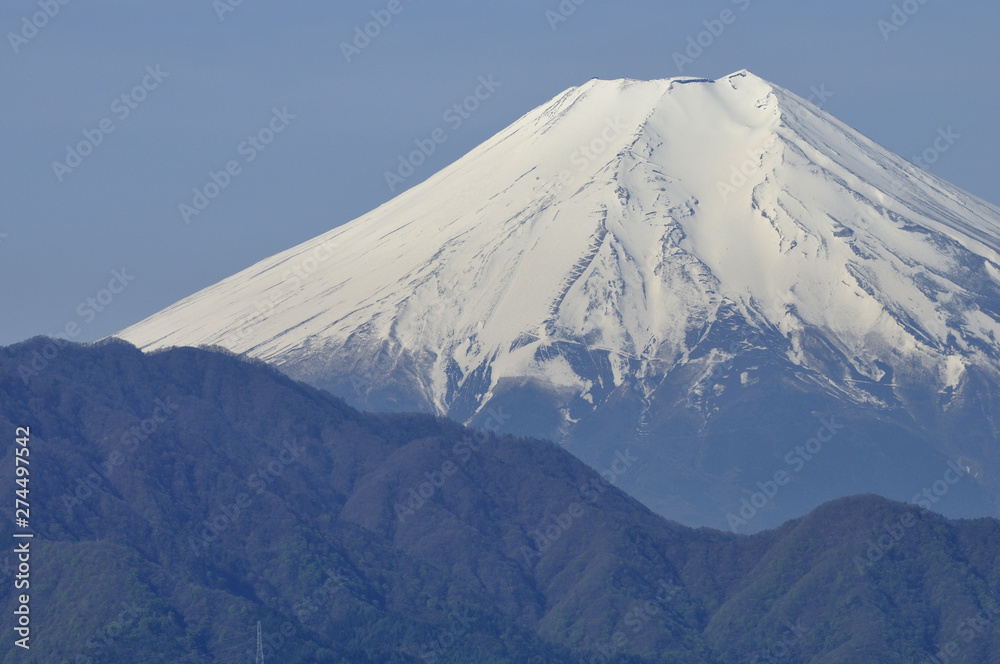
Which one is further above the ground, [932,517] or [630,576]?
[932,517]

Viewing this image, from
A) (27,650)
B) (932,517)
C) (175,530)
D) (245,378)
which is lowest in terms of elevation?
(27,650)

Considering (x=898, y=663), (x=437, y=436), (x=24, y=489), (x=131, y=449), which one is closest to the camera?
(x=898, y=663)

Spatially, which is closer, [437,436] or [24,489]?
[24,489]

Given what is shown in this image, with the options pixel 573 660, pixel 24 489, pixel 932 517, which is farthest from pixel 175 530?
Answer: pixel 932 517

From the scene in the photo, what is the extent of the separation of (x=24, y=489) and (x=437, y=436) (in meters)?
33.8

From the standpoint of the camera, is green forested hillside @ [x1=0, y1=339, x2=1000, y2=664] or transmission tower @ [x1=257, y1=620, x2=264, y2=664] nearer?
transmission tower @ [x1=257, y1=620, x2=264, y2=664]

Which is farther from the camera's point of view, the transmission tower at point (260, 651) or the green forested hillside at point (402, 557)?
the green forested hillside at point (402, 557)

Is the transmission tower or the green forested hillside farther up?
the green forested hillside

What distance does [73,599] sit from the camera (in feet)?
333

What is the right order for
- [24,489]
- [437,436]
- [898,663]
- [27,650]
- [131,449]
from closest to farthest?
[27,650], [898,663], [24,489], [131,449], [437,436]

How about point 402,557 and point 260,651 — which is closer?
point 260,651

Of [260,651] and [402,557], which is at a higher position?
[402,557]

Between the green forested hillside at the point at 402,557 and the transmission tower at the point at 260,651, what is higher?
the green forested hillside at the point at 402,557

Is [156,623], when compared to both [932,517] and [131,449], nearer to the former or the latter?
[131,449]
